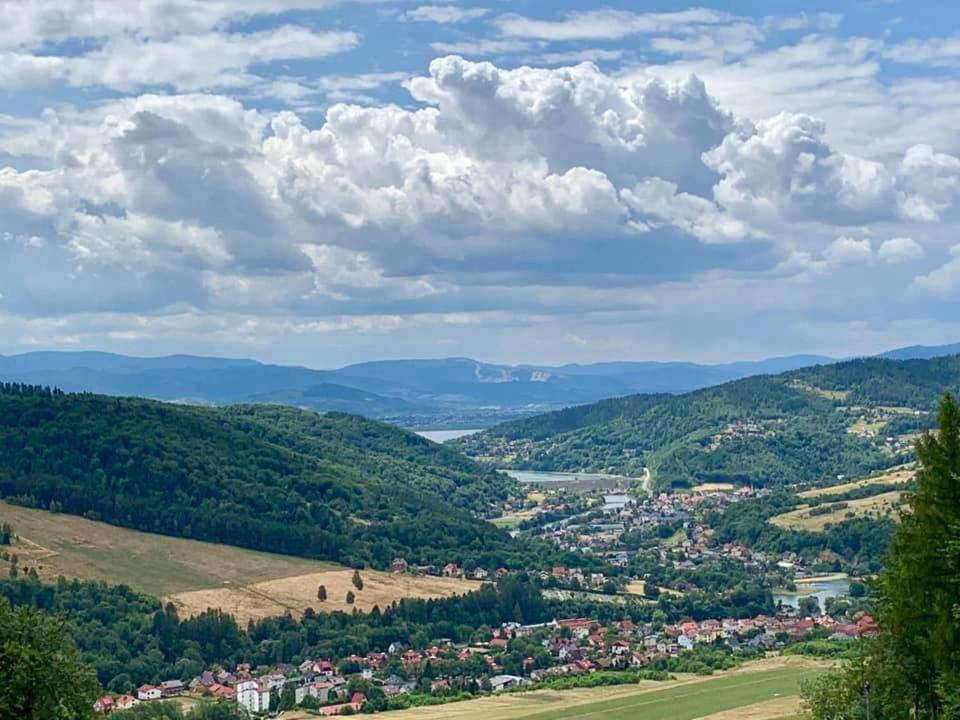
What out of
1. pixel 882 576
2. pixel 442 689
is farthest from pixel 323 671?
pixel 882 576

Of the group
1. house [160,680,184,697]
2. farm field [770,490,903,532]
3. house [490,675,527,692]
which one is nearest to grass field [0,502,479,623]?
house [160,680,184,697]

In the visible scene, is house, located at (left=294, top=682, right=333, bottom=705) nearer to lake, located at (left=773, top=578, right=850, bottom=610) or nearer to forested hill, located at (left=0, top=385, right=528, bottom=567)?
forested hill, located at (left=0, top=385, right=528, bottom=567)

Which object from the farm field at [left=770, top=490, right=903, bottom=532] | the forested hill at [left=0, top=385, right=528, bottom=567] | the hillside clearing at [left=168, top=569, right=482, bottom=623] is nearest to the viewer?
the hillside clearing at [left=168, top=569, right=482, bottom=623]

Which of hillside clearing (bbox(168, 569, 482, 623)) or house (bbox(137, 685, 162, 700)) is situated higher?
hillside clearing (bbox(168, 569, 482, 623))

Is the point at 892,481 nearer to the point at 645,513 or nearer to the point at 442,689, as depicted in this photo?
the point at 645,513

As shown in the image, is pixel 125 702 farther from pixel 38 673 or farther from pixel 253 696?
pixel 38 673

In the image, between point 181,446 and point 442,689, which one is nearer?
point 442,689

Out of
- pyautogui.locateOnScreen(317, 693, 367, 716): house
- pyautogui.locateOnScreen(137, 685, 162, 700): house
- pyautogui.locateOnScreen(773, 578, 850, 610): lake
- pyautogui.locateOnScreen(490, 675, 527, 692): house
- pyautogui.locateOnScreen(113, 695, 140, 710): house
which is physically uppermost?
pyautogui.locateOnScreen(113, 695, 140, 710): house
